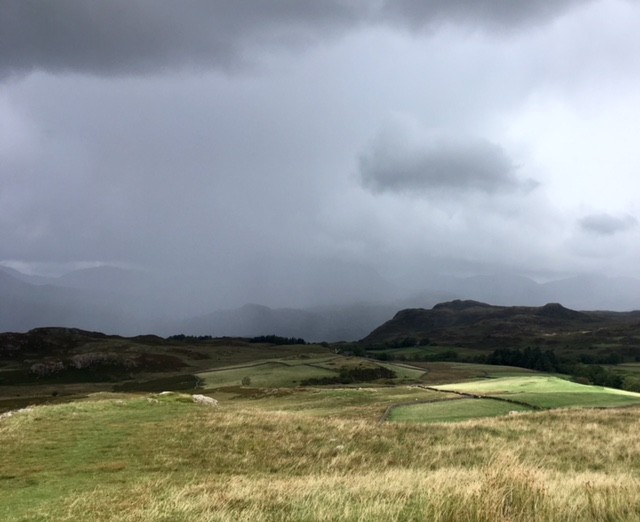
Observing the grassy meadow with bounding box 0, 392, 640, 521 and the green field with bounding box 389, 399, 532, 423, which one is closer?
the grassy meadow with bounding box 0, 392, 640, 521

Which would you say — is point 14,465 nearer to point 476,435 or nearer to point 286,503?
point 286,503

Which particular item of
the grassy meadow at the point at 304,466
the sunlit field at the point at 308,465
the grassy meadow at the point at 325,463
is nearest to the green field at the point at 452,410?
the grassy meadow at the point at 325,463

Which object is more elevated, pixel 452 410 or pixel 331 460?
pixel 331 460

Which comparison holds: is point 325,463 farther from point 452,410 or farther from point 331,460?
point 452,410

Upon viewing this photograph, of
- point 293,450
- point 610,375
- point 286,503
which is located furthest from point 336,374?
point 286,503

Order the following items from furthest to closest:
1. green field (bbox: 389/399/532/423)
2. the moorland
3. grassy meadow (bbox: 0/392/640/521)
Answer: green field (bbox: 389/399/532/423), the moorland, grassy meadow (bbox: 0/392/640/521)

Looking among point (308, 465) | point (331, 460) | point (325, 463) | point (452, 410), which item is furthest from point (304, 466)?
point (452, 410)

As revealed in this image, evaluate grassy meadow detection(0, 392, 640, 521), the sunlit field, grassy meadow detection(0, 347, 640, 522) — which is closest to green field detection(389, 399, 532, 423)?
grassy meadow detection(0, 347, 640, 522)

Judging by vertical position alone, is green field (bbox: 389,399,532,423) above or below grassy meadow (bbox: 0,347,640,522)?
below

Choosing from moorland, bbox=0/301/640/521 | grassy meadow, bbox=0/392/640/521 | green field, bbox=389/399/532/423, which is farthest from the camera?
green field, bbox=389/399/532/423

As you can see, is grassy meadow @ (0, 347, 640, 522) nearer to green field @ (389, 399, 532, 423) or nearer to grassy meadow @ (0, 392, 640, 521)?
grassy meadow @ (0, 392, 640, 521)

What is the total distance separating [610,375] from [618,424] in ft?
310

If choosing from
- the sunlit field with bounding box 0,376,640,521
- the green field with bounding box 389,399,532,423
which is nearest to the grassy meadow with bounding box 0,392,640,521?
the sunlit field with bounding box 0,376,640,521

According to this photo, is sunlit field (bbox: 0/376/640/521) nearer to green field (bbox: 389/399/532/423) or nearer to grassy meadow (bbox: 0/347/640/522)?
grassy meadow (bbox: 0/347/640/522)
